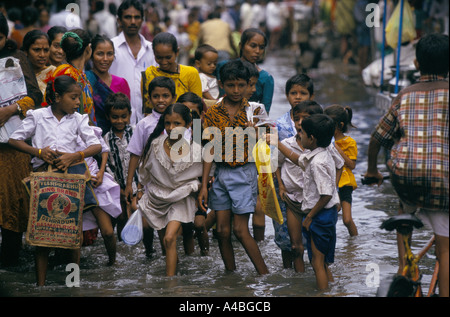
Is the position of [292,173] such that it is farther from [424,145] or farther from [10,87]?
[10,87]

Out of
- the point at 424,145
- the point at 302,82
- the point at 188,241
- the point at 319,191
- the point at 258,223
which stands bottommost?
the point at 188,241

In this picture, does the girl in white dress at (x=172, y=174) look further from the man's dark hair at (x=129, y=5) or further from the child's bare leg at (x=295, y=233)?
the man's dark hair at (x=129, y=5)

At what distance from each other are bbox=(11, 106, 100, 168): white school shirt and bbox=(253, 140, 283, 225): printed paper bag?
1308mm

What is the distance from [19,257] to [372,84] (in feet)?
24.5

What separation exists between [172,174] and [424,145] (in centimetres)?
220

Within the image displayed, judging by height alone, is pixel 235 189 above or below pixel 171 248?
above

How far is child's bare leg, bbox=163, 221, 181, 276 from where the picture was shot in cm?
575

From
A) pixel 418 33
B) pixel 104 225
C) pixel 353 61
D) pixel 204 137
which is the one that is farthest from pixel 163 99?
pixel 353 61

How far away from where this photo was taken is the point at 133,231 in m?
5.92

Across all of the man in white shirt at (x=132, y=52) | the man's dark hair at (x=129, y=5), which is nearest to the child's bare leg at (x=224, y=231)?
the man in white shirt at (x=132, y=52)

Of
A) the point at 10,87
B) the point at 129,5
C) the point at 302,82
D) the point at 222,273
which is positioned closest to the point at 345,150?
the point at 302,82

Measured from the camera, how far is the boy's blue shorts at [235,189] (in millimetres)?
5711

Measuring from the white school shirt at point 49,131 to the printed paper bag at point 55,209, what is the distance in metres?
0.27

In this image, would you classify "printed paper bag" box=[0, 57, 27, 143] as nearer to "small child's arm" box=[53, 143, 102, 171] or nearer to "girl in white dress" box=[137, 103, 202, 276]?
"small child's arm" box=[53, 143, 102, 171]
